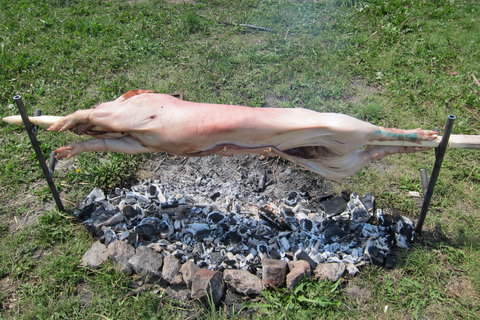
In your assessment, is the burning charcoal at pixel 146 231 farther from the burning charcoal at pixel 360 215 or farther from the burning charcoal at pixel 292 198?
the burning charcoal at pixel 360 215

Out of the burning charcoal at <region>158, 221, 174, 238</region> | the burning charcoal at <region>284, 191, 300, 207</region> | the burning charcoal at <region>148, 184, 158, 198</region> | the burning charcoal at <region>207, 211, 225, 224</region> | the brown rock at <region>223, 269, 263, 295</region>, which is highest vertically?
the burning charcoal at <region>148, 184, 158, 198</region>

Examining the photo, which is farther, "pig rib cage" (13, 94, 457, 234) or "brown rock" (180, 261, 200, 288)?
"brown rock" (180, 261, 200, 288)

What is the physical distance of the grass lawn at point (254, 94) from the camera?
3.29 metres

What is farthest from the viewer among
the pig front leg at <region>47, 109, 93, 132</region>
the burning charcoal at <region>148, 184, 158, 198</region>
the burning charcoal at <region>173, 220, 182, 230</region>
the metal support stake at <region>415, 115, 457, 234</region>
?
the burning charcoal at <region>148, 184, 158, 198</region>

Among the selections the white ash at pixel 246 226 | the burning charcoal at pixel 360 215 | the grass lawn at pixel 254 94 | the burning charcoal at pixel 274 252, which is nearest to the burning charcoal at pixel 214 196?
the white ash at pixel 246 226

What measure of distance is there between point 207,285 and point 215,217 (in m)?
0.87

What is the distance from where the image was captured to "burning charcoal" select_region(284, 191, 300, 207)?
4.11m

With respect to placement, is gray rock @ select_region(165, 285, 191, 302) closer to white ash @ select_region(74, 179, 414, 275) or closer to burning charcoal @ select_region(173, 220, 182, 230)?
white ash @ select_region(74, 179, 414, 275)

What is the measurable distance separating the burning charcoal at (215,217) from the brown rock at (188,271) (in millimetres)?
573

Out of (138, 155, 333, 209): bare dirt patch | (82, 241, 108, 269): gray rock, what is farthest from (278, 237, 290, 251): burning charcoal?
(82, 241, 108, 269): gray rock

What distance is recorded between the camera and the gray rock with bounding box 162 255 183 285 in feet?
10.9

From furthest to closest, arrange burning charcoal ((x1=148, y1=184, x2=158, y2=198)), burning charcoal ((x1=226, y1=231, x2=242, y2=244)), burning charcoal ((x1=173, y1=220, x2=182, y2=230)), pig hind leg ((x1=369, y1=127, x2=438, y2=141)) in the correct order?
1. burning charcoal ((x1=148, y1=184, x2=158, y2=198))
2. burning charcoal ((x1=173, y1=220, x2=182, y2=230))
3. burning charcoal ((x1=226, y1=231, x2=242, y2=244))
4. pig hind leg ((x1=369, y1=127, x2=438, y2=141))

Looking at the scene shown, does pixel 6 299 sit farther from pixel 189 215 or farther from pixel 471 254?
pixel 471 254

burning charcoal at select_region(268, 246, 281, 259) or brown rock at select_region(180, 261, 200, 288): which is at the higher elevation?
brown rock at select_region(180, 261, 200, 288)
